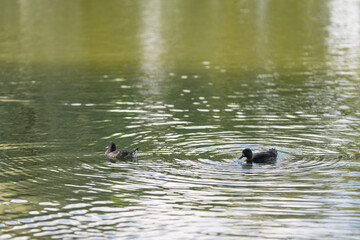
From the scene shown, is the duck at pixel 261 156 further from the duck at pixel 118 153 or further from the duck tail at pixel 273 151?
the duck at pixel 118 153

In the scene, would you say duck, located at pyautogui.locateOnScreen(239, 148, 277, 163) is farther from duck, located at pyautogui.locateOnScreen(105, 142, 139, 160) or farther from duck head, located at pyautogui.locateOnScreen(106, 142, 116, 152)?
duck head, located at pyautogui.locateOnScreen(106, 142, 116, 152)

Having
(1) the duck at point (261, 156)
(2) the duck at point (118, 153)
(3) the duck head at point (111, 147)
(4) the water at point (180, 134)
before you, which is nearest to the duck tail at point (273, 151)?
(1) the duck at point (261, 156)

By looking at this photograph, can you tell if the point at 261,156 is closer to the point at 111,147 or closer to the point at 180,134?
the point at 180,134

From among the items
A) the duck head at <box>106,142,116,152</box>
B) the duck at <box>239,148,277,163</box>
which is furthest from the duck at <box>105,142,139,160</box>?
the duck at <box>239,148,277,163</box>

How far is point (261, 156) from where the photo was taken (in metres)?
15.1

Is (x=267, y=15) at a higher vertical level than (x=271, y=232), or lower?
higher

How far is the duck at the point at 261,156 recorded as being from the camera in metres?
15.1

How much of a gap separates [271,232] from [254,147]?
5.61 m

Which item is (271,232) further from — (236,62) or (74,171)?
(236,62)

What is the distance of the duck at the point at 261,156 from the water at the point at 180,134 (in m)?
0.15


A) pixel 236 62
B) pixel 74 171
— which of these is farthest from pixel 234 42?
pixel 74 171

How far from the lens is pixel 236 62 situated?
101ft

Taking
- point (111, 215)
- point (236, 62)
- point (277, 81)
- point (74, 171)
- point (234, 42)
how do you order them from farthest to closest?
point (234, 42)
point (236, 62)
point (277, 81)
point (74, 171)
point (111, 215)

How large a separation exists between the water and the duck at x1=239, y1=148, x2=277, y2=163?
0.49ft
